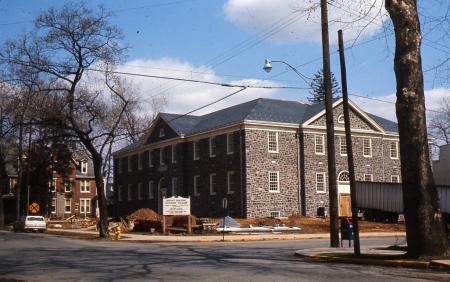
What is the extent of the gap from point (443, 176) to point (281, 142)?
681 inches

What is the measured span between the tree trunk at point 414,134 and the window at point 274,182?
117 feet

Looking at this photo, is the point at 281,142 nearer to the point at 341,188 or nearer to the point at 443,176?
the point at 341,188

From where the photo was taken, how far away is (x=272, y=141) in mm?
54000

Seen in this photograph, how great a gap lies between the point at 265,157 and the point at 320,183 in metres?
5.83

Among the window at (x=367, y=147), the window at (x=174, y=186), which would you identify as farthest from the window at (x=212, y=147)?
the window at (x=367, y=147)

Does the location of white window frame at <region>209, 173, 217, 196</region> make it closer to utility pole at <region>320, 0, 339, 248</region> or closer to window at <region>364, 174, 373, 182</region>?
window at <region>364, 174, 373, 182</region>

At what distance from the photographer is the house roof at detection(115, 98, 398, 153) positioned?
5519 centimetres

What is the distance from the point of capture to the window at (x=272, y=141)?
5388 centimetres

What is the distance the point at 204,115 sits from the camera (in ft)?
220

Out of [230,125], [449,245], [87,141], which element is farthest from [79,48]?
[449,245]

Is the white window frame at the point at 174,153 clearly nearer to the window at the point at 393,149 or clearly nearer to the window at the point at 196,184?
the window at the point at 196,184

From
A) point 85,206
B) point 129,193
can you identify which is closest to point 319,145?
point 129,193

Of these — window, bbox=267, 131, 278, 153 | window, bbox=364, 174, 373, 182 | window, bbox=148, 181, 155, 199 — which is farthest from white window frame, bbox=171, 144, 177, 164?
window, bbox=364, 174, 373, 182

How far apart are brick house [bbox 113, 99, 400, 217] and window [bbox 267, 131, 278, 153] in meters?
0.08
